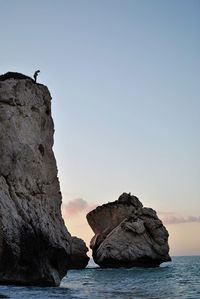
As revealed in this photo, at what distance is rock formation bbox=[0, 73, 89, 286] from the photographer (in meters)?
23.2

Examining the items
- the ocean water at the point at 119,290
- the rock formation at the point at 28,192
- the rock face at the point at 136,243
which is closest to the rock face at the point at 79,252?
the rock face at the point at 136,243

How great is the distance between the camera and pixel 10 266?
22.8 meters

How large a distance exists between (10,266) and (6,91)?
1115 cm

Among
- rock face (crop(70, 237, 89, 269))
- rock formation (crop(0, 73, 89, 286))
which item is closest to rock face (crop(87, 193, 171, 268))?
rock face (crop(70, 237, 89, 269))

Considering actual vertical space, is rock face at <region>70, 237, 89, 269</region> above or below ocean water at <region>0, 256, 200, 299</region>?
above

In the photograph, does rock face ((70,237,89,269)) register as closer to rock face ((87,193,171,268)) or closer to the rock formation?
rock face ((87,193,171,268))

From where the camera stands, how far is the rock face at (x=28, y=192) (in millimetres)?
23219

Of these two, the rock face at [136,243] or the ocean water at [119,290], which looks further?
the rock face at [136,243]

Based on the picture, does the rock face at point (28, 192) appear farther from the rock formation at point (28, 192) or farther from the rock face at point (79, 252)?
the rock face at point (79, 252)

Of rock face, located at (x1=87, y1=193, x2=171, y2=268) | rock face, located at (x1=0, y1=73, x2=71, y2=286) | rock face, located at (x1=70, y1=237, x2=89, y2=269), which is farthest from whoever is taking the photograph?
rock face, located at (x1=70, y1=237, x2=89, y2=269)

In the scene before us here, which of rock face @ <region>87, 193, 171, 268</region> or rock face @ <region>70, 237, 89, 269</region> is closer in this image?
rock face @ <region>87, 193, 171, 268</region>

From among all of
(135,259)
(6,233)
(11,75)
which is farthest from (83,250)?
(6,233)

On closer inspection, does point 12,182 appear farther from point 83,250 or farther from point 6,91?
point 83,250

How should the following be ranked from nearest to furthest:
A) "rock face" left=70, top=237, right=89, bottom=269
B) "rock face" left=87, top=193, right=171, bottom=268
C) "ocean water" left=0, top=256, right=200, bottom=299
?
1. "ocean water" left=0, top=256, right=200, bottom=299
2. "rock face" left=87, top=193, right=171, bottom=268
3. "rock face" left=70, top=237, right=89, bottom=269
